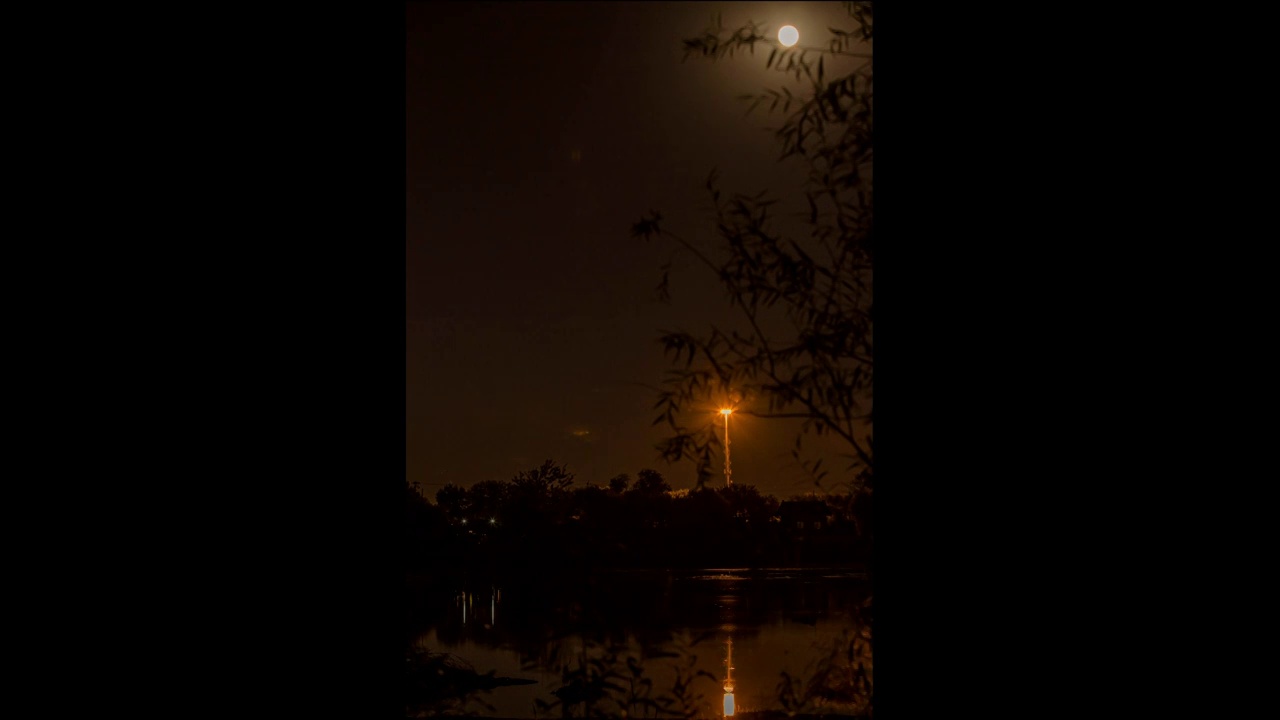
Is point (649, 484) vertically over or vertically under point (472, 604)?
over

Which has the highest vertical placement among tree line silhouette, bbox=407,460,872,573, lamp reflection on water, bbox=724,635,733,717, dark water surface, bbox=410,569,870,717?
tree line silhouette, bbox=407,460,872,573

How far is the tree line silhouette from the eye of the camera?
2.25m

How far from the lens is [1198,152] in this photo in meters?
1.38

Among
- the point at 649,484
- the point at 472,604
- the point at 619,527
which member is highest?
the point at 649,484

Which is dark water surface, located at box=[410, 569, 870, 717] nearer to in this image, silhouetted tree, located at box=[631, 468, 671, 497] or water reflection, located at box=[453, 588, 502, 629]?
water reflection, located at box=[453, 588, 502, 629]

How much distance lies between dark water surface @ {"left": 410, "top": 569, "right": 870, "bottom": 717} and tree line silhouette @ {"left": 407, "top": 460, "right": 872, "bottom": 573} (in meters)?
0.06

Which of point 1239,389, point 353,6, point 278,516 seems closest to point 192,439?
point 278,516

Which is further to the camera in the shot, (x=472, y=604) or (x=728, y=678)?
(x=472, y=604)

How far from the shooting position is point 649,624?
2.42 meters

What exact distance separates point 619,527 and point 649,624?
271mm

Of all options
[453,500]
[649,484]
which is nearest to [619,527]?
Answer: [649,484]

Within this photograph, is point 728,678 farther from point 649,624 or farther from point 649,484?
point 649,484

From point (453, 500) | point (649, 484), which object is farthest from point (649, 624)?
point (453, 500)

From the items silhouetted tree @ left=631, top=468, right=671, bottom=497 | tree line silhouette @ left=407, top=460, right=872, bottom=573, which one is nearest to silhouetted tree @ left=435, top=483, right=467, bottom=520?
tree line silhouette @ left=407, top=460, right=872, bottom=573
